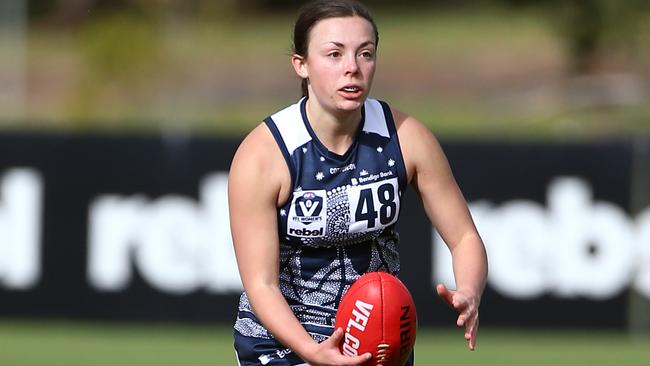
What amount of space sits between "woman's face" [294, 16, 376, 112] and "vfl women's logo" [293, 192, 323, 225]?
1.11ft

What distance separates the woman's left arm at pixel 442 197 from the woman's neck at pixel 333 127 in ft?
0.67

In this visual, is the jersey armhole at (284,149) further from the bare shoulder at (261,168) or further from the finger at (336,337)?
the finger at (336,337)

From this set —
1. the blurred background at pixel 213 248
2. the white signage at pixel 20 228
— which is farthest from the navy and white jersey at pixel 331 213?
the white signage at pixel 20 228

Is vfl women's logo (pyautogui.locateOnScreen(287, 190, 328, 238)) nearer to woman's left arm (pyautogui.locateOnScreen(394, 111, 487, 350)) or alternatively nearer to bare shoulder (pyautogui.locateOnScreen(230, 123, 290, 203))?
bare shoulder (pyautogui.locateOnScreen(230, 123, 290, 203))

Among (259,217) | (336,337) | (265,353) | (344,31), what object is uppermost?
(344,31)

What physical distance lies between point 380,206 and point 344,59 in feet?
1.89


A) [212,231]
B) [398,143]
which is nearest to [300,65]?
[398,143]

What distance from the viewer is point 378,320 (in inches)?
207

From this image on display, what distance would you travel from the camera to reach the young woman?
18.1 feet

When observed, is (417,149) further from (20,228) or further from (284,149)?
(20,228)

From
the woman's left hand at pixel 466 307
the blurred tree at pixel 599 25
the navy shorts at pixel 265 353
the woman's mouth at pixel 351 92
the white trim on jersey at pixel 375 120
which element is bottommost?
the navy shorts at pixel 265 353

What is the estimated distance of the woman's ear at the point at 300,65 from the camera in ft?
18.6

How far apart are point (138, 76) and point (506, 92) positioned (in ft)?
33.1

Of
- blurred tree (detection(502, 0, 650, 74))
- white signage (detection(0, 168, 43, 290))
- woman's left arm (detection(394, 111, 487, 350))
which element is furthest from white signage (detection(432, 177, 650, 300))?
blurred tree (detection(502, 0, 650, 74))
